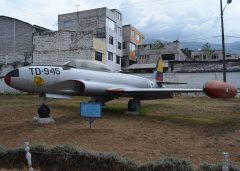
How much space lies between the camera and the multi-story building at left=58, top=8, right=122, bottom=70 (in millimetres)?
49062

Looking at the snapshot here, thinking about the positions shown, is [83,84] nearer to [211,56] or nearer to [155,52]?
[155,52]

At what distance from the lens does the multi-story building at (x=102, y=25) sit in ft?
161

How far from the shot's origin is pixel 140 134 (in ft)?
33.5

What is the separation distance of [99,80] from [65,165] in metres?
7.85

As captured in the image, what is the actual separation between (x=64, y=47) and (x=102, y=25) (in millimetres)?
9620

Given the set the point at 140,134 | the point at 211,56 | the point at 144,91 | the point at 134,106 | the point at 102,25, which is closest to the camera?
the point at 140,134

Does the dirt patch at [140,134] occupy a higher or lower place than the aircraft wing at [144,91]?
lower

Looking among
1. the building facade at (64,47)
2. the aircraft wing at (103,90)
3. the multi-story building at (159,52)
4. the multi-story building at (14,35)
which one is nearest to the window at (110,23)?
the building facade at (64,47)

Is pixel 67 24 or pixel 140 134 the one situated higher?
pixel 67 24

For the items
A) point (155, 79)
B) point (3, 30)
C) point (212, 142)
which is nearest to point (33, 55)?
point (3, 30)

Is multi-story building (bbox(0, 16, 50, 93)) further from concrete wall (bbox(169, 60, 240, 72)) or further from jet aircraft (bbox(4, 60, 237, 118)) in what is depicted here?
jet aircraft (bbox(4, 60, 237, 118))

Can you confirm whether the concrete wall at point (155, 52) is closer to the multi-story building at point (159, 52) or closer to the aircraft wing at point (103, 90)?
the multi-story building at point (159, 52)

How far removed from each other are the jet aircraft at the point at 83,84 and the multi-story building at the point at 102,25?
31.5 m

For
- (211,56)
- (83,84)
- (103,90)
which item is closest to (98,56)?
(103,90)
